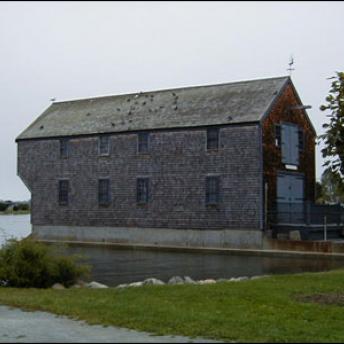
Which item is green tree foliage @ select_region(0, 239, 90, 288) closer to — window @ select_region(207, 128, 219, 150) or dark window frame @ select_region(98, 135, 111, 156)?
window @ select_region(207, 128, 219, 150)

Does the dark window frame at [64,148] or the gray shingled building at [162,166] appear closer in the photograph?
the gray shingled building at [162,166]

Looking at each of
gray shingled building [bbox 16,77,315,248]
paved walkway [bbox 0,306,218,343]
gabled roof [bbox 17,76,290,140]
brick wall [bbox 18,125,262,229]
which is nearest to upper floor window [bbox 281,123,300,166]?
gray shingled building [bbox 16,77,315,248]

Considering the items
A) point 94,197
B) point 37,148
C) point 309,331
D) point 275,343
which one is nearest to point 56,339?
point 275,343

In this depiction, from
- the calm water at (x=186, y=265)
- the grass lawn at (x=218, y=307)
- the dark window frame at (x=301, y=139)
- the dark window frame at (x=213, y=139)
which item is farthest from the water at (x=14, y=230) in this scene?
the dark window frame at (x=301, y=139)

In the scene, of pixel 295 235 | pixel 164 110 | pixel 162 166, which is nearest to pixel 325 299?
pixel 295 235

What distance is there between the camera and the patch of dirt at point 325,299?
13.9 m

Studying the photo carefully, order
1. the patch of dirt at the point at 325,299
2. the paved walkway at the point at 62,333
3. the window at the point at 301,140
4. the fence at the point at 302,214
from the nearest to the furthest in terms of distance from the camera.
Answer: the paved walkway at the point at 62,333 < the patch of dirt at the point at 325,299 < the fence at the point at 302,214 < the window at the point at 301,140

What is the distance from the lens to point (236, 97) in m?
41.6

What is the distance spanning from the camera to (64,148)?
47688 mm

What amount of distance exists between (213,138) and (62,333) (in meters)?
31.2

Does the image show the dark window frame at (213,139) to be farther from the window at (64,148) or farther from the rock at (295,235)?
the window at (64,148)

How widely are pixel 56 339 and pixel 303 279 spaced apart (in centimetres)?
1046

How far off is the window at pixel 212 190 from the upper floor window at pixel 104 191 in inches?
301

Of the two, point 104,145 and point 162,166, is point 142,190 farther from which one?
point 104,145
